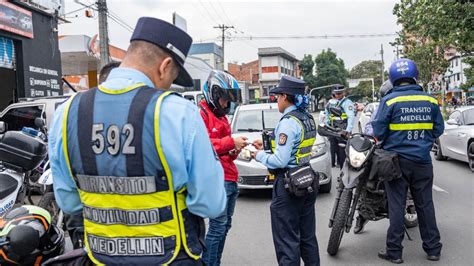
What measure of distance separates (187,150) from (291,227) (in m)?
2.05

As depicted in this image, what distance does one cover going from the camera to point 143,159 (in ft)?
5.62

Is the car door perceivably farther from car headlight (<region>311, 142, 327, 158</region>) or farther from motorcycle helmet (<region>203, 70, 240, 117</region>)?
motorcycle helmet (<region>203, 70, 240, 117</region>)

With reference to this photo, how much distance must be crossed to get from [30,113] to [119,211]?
26.1ft

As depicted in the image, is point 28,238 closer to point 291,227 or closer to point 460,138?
point 291,227

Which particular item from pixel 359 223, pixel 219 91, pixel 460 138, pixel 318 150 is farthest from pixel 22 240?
pixel 460 138

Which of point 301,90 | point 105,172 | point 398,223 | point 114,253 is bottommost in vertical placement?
point 398,223

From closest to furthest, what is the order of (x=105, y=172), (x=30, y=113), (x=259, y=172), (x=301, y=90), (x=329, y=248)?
(x=105, y=172) < (x=301, y=90) < (x=329, y=248) < (x=259, y=172) < (x=30, y=113)

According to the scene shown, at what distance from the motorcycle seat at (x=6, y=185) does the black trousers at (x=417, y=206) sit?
360 cm

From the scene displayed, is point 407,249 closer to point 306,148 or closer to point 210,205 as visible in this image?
point 306,148

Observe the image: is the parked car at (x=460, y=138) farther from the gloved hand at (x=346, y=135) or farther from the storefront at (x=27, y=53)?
the storefront at (x=27, y=53)

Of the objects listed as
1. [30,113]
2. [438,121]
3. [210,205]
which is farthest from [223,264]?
[30,113]

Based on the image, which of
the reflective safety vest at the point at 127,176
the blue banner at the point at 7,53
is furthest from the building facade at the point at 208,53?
the reflective safety vest at the point at 127,176

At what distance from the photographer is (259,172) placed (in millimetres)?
7039

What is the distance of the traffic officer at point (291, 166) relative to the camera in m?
3.53
